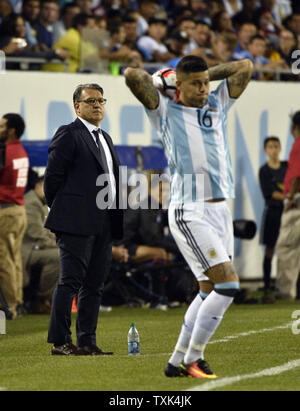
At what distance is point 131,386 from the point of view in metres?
6.67

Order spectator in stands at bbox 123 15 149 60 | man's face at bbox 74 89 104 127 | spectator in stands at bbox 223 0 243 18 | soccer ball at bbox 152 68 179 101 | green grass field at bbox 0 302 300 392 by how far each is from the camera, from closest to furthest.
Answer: green grass field at bbox 0 302 300 392 → soccer ball at bbox 152 68 179 101 → man's face at bbox 74 89 104 127 → spectator in stands at bbox 123 15 149 60 → spectator in stands at bbox 223 0 243 18

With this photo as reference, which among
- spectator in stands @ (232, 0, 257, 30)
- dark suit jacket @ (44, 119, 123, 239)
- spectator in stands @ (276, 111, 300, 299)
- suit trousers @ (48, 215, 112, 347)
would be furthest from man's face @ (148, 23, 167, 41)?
suit trousers @ (48, 215, 112, 347)

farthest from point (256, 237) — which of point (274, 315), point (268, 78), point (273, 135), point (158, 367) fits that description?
point (158, 367)

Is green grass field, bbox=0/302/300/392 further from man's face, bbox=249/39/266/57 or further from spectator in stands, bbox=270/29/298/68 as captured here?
spectator in stands, bbox=270/29/298/68

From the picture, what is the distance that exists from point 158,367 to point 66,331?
45.9 inches

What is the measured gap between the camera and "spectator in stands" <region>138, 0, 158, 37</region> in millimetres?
17984

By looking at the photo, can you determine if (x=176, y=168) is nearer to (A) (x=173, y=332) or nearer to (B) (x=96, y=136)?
(B) (x=96, y=136)

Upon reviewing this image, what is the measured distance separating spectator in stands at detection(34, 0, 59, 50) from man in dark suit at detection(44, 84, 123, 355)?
293 inches

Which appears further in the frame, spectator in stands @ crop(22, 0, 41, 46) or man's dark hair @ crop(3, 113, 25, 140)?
spectator in stands @ crop(22, 0, 41, 46)

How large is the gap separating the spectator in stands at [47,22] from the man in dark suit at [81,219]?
7443 millimetres

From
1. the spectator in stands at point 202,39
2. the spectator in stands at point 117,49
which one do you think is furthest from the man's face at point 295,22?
the spectator in stands at point 117,49

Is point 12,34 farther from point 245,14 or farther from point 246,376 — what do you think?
point 246,376

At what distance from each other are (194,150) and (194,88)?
42cm

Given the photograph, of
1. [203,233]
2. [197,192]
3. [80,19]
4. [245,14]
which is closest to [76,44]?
[80,19]
